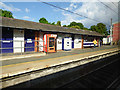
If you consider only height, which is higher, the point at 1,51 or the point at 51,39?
the point at 51,39

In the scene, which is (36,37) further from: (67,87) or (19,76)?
(67,87)

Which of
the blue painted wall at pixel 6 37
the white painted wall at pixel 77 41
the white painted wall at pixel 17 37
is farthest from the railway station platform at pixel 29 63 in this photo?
the white painted wall at pixel 77 41

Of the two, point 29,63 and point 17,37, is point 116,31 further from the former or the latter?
point 29,63

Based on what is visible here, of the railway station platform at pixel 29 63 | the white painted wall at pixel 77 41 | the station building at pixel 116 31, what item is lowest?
the railway station platform at pixel 29 63

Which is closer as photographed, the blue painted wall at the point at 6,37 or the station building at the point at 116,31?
the blue painted wall at the point at 6,37

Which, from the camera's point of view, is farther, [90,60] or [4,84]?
[90,60]

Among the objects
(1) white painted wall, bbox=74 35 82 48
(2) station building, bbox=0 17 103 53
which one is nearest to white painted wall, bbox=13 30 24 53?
(2) station building, bbox=0 17 103 53

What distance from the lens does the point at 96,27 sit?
1839 inches

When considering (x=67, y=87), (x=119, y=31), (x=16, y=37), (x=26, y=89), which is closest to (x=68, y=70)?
(x=67, y=87)

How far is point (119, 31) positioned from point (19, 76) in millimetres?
57975

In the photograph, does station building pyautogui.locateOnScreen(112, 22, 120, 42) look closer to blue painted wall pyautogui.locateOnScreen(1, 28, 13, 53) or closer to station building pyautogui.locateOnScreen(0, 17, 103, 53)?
station building pyautogui.locateOnScreen(0, 17, 103, 53)

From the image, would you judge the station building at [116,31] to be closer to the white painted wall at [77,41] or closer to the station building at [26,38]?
the white painted wall at [77,41]

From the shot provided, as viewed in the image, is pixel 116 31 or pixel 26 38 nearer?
pixel 26 38

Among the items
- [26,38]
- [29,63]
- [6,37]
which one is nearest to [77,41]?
[26,38]
